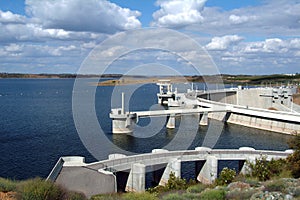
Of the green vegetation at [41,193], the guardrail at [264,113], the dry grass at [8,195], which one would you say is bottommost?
the guardrail at [264,113]

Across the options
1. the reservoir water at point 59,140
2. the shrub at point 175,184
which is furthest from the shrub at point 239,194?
the reservoir water at point 59,140

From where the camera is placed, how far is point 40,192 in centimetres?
1312

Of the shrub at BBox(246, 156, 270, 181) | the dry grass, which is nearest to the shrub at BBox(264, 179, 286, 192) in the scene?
the shrub at BBox(246, 156, 270, 181)

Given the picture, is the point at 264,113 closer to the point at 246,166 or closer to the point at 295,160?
the point at 246,166

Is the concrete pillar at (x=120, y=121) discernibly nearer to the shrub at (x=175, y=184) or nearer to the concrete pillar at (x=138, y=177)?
the concrete pillar at (x=138, y=177)

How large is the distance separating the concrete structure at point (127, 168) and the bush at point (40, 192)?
20.4 feet

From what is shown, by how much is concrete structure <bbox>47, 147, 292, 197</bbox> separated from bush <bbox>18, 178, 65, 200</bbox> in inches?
245

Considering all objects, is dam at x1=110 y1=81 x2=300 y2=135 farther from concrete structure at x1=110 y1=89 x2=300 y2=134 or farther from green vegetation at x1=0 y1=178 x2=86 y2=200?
green vegetation at x1=0 y1=178 x2=86 y2=200

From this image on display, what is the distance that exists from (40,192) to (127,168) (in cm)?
1314

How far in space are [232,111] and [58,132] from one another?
3515 cm

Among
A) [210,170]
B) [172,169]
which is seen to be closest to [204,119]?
[210,170]

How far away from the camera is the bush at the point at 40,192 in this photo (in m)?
13.1

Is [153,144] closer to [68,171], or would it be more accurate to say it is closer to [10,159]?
[10,159]

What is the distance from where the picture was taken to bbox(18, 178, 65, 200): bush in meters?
13.1
